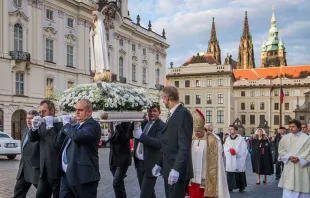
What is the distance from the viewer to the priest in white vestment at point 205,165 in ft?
24.9

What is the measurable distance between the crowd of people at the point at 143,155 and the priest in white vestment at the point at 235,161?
2.91 m

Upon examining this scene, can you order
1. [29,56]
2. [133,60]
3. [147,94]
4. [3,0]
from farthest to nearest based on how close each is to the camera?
[133,60] < [29,56] < [3,0] < [147,94]

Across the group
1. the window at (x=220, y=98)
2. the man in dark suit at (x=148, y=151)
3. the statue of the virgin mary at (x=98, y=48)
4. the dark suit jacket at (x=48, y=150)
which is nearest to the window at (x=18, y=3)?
the statue of the virgin mary at (x=98, y=48)

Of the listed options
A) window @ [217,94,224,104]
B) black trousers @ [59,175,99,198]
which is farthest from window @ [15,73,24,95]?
window @ [217,94,224,104]

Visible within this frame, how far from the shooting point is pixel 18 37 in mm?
32312

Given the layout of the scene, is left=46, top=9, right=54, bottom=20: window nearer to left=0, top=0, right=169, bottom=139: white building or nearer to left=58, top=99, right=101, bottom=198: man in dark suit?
left=0, top=0, right=169, bottom=139: white building

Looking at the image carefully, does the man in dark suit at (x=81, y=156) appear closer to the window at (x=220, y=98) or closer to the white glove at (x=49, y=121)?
the white glove at (x=49, y=121)

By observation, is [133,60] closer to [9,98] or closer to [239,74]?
[9,98]

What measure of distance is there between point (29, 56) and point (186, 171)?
2957cm

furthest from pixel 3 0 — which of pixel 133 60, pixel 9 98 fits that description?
pixel 133 60

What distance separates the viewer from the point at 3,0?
30.7 metres

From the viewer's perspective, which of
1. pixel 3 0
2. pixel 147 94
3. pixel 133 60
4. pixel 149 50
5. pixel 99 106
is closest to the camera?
pixel 99 106

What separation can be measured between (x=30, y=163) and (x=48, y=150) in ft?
2.19

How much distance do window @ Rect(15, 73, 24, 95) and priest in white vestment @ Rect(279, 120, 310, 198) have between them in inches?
1093
